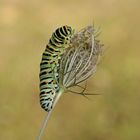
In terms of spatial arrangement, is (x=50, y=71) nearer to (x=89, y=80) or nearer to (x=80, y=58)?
(x=80, y=58)

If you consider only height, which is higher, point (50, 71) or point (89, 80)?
point (89, 80)

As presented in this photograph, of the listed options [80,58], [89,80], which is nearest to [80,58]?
[80,58]

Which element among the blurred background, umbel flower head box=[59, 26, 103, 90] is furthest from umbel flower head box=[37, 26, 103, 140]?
the blurred background

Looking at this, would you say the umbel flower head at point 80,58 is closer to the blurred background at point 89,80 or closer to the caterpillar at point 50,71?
the caterpillar at point 50,71

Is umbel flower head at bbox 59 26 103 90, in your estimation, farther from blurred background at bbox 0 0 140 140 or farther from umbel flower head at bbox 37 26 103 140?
blurred background at bbox 0 0 140 140

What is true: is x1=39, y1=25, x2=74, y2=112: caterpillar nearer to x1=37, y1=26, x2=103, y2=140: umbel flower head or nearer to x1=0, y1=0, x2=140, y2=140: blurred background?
x1=37, y1=26, x2=103, y2=140: umbel flower head

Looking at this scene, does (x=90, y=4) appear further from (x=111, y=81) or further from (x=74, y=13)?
(x=111, y=81)

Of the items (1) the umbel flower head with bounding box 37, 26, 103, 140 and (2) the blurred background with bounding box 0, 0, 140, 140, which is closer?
(1) the umbel flower head with bounding box 37, 26, 103, 140
